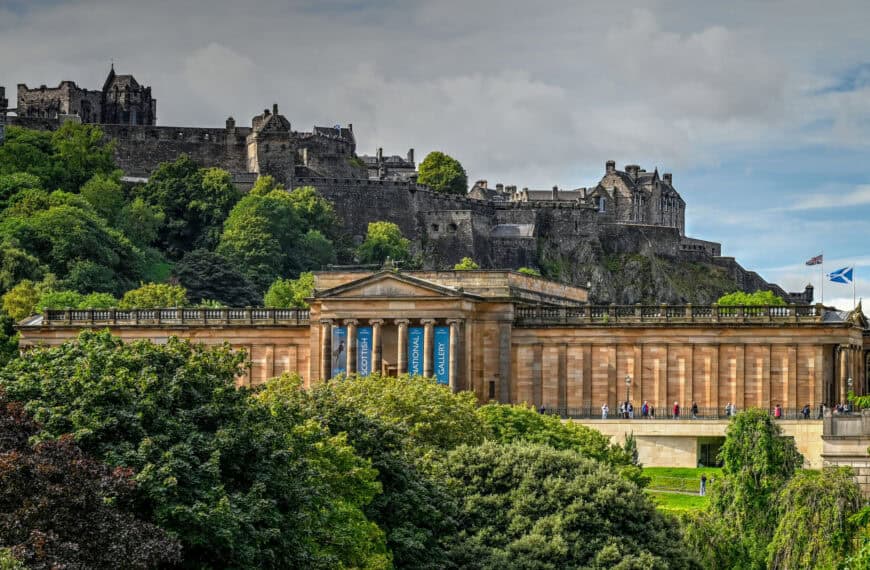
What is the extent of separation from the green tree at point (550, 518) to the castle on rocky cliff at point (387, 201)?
11181 cm

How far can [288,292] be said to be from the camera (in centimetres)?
14175

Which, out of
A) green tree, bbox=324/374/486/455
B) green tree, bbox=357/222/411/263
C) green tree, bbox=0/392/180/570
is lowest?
green tree, bbox=0/392/180/570

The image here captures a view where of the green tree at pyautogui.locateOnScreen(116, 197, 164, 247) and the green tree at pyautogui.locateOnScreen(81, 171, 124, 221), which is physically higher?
the green tree at pyautogui.locateOnScreen(81, 171, 124, 221)

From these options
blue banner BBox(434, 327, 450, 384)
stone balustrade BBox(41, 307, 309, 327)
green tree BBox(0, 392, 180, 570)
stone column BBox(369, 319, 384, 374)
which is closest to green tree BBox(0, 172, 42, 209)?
stone balustrade BBox(41, 307, 309, 327)

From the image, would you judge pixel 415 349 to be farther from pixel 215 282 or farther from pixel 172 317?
pixel 215 282

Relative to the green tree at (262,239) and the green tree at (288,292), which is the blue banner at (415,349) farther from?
the green tree at (262,239)

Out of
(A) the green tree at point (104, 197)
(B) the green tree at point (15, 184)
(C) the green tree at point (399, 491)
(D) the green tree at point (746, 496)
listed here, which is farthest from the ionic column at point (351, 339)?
(A) the green tree at point (104, 197)

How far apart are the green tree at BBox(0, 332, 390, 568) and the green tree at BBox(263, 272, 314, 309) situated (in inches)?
3180

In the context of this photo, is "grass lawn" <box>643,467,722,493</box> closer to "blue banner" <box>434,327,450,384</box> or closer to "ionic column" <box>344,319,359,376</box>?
"blue banner" <box>434,327,450,384</box>

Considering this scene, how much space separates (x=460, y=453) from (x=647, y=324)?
39.4 meters

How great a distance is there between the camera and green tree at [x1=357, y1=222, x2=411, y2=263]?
168m

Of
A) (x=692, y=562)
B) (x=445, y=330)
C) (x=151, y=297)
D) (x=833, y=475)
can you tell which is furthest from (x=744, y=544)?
(x=151, y=297)

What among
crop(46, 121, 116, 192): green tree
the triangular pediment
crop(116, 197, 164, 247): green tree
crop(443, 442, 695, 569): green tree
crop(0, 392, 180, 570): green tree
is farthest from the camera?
crop(46, 121, 116, 192): green tree

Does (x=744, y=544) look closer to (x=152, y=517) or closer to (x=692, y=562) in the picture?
(x=692, y=562)
